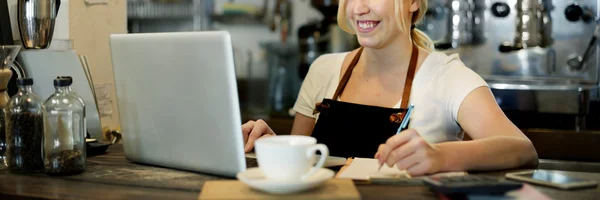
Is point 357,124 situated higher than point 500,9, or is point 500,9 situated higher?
point 500,9

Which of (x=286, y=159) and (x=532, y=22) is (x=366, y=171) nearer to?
(x=286, y=159)

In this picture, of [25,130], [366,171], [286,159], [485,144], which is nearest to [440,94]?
[485,144]

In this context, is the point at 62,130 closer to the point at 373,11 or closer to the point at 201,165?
the point at 201,165

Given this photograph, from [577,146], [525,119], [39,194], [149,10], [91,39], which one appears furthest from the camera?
[149,10]

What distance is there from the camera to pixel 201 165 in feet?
5.03

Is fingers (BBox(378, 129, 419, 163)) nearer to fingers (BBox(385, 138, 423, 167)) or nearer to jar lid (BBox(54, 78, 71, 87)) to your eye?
fingers (BBox(385, 138, 423, 167))

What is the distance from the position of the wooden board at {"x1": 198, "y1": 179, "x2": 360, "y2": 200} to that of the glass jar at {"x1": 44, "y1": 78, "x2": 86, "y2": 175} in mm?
407

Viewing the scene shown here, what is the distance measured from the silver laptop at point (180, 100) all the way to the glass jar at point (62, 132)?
0.13 metres

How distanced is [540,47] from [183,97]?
222cm

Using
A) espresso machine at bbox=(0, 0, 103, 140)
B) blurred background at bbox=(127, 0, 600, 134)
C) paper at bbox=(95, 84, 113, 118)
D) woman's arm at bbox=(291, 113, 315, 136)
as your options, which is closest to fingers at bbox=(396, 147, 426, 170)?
woman's arm at bbox=(291, 113, 315, 136)

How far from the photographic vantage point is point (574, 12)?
10.7 feet

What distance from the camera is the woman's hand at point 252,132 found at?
188 centimetres

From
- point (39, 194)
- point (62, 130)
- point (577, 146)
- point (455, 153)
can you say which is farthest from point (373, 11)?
point (577, 146)

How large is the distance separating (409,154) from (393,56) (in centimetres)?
69
